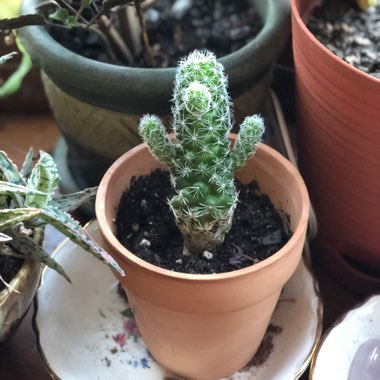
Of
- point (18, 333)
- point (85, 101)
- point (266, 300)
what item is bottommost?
point (18, 333)

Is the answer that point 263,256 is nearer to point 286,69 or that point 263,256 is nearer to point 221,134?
point 221,134

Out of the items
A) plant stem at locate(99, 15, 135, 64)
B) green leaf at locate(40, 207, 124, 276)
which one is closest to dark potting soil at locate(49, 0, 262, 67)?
plant stem at locate(99, 15, 135, 64)

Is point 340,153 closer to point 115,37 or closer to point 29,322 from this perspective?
point 115,37

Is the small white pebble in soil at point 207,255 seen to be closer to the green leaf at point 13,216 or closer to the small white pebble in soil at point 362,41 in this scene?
the green leaf at point 13,216

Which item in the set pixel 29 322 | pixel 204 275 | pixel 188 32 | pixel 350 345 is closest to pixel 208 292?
pixel 204 275

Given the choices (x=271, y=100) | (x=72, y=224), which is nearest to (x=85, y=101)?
(x=72, y=224)

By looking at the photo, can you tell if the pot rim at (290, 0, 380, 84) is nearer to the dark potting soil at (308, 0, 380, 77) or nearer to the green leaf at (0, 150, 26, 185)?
the dark potting soil at (308, 0, 380, 77)
